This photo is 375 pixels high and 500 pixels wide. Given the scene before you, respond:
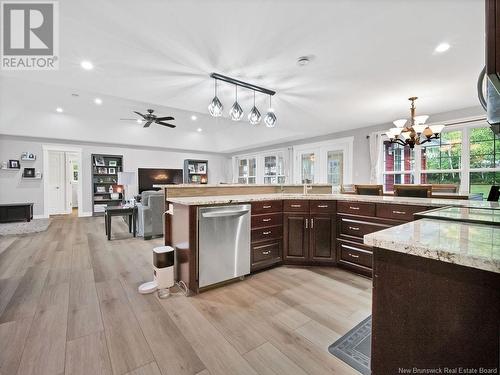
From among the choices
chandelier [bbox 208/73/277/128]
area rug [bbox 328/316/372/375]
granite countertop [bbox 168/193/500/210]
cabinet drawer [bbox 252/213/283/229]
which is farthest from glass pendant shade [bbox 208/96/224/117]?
area rug [bbox 328/316/372/375]

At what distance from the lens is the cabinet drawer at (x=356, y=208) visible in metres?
2.62

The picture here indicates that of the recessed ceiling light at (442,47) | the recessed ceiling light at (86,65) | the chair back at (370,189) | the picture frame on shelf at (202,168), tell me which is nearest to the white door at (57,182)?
the picture frame on shelf at (202,168)

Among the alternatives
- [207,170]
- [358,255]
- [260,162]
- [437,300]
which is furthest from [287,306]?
[207,170]

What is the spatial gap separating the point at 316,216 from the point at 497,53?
2.44 metres

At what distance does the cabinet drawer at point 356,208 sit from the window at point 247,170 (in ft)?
22.5

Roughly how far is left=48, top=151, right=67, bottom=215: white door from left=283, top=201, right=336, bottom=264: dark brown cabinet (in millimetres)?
8202

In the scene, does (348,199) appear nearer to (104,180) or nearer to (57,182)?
(104,180)

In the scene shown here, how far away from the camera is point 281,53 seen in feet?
8.44

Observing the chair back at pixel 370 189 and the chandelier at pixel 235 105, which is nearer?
the chandelier at pixel 235 105

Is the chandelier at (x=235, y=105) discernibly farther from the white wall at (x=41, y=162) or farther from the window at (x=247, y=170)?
the white wall at (x=41, y=162)

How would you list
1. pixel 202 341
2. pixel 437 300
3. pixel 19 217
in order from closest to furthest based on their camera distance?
pixel 437 300
pixel 202 341
pixel 19 217

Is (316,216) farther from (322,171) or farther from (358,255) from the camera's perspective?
(322,171)

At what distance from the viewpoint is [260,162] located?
9.30 m

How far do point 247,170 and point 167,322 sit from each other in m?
8.43
